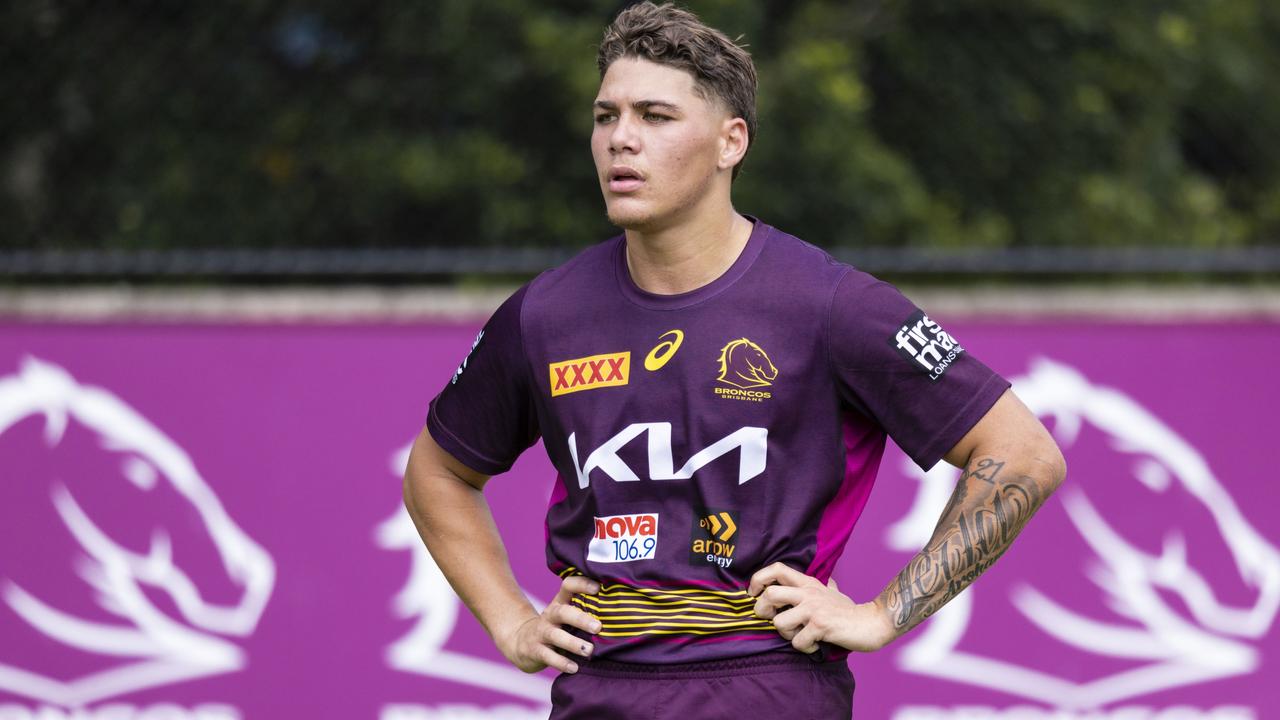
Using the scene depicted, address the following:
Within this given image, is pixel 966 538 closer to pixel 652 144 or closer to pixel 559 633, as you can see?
pixel 559 633

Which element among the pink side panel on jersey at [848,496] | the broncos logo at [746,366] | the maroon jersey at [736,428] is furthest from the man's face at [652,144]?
the pink side panel on jersey at [848,496]

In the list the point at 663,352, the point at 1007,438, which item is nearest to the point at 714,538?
the point at 663,352

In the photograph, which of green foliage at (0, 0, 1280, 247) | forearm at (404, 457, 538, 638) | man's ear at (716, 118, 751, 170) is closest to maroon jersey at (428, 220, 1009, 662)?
man's ear at (716, 118, 751, 170)

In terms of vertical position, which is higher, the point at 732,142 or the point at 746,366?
the point at 732,142

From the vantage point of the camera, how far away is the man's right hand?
323 cm

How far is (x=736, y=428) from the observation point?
315 centimetres

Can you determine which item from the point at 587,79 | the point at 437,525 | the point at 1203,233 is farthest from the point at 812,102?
the point at 437,525

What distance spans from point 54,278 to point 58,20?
135 inches

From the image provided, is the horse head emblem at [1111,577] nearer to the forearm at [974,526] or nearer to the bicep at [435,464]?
the bicep at [435,464]

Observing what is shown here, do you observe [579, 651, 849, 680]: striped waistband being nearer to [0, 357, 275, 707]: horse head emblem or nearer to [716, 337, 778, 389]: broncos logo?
[716, 337, 778, 389]: broncos logo

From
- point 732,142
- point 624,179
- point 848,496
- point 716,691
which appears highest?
point 732,142

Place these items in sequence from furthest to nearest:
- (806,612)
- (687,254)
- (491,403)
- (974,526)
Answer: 1. (491,403)
2. (687,254)
3. (974,526)
4. (806,612)

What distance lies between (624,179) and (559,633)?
94 centimetres

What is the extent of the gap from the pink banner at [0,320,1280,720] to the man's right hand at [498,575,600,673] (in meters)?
2.71
